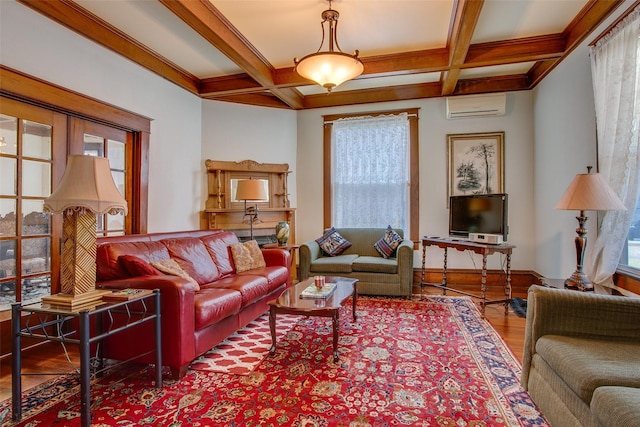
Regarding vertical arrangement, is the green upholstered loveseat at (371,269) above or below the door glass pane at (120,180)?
below

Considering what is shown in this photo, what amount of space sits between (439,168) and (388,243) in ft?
4.62

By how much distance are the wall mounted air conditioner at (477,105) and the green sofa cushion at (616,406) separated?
4.14 m

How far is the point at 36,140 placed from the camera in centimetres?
283

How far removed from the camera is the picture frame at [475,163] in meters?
4.77

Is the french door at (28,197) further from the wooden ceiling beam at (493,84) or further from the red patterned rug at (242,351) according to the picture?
the wooden ceiling beam at (493,84)

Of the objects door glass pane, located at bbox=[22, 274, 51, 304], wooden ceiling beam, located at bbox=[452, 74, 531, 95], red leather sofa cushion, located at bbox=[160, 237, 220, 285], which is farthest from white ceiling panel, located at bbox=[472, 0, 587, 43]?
door glass pane, located at bbox=[22, 274, 51, 304]

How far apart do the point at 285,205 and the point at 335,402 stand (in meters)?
3.62

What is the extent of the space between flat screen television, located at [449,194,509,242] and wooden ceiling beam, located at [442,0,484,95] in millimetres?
1553

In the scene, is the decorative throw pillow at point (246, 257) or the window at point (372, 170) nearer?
the decorative throw pillow at point (246, 257)

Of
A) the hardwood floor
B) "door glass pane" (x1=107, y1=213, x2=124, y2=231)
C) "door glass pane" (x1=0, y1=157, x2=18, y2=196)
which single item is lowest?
the hardwood floor

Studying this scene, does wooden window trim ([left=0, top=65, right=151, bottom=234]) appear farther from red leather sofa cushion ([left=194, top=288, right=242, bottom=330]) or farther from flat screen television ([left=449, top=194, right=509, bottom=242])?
flat screen television ([left=449, top=194, right=509, bottom=242])

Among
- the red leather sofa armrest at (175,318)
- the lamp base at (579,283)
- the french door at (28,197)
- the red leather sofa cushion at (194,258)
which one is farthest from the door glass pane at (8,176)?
the lamp base at (579,283)

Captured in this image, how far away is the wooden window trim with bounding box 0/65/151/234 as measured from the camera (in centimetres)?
258

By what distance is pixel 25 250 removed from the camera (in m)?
2.73
